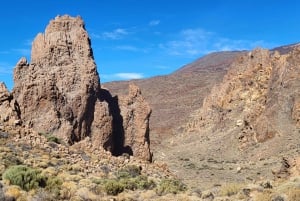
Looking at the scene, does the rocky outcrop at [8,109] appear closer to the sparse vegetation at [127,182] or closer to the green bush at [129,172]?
the green bush at [129,172]

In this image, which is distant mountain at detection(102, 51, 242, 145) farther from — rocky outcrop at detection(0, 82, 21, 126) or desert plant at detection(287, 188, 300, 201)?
desert plant at detection(287, 188, 300, 201)

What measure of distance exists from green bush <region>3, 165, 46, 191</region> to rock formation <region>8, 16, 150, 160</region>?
28.0 feet

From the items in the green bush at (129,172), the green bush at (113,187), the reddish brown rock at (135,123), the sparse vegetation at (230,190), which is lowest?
the sparse vegetation at (230,190)

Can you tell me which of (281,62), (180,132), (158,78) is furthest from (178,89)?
(281,62)

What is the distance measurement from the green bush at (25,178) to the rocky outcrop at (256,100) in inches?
1573

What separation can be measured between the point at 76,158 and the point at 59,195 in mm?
6039

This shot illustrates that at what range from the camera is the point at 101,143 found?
2552 cm

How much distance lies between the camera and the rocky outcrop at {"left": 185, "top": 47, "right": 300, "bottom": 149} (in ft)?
181

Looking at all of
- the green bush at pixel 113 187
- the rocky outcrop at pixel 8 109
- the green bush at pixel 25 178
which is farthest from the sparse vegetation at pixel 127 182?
the rocky outcrop at pixel 8 109

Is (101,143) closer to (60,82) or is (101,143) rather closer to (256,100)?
(60,82)

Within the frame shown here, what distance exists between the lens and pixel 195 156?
5903 centimetres

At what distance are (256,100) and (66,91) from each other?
4650 centimetres

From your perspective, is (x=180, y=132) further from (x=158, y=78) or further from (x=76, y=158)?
(x=158, y=78)

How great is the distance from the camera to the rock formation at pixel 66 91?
24516 millimetres
